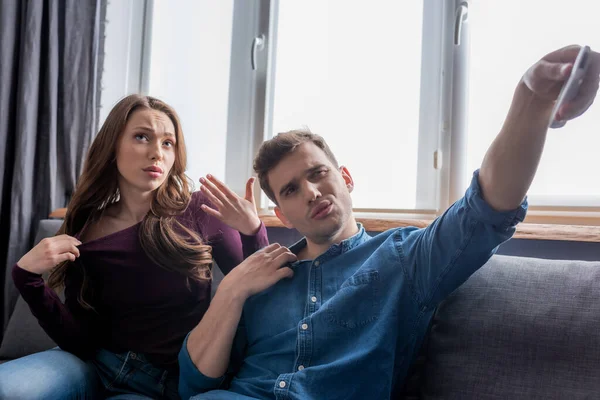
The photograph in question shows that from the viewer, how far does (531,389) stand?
93cm

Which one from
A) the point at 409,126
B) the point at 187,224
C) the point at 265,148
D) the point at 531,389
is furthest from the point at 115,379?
the point at 409,126

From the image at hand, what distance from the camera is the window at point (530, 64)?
55.9 inches

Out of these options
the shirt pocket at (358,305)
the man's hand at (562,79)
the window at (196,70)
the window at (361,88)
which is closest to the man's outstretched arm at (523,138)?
the man's hand at (562,79)

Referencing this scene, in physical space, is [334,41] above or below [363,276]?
above

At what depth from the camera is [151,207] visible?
1409 millimetres

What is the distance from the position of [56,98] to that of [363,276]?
181 centimetres

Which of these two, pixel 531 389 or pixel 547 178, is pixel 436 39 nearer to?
pixel 547 178

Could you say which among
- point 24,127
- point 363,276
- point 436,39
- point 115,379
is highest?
point 436,39

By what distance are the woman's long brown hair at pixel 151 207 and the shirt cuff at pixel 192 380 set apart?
29 cm

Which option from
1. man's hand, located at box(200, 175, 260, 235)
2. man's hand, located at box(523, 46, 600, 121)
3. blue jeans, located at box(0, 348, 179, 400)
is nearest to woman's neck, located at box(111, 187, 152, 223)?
man's hand, located at box(200, 175, 260, 235)

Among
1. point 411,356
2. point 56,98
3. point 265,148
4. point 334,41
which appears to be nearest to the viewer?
point 411,356

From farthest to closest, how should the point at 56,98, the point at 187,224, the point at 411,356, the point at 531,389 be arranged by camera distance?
the point at 56,98
the point at 187,224
the point at 411,356
the point at 531,389

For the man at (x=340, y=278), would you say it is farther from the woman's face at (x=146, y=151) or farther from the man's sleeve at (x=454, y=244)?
the woman's face at (x=146, y=151)

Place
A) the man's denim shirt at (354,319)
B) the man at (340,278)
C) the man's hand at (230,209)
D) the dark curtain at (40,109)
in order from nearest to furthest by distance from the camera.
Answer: the man at (340,278)
the man's denim shirt at (354,319)
the man's hand at (230,209)
the dark curtain at (40,109)
